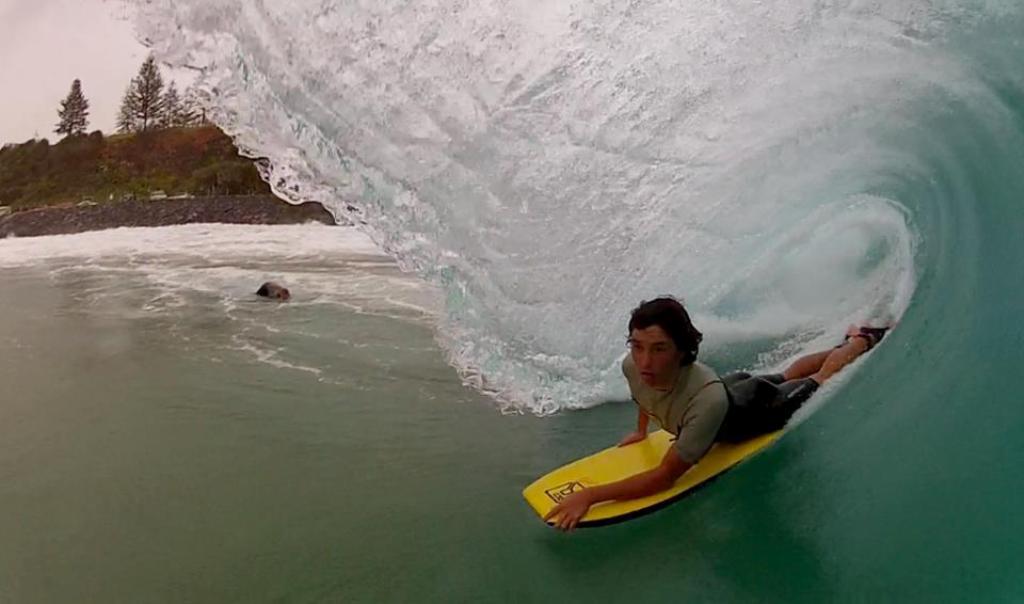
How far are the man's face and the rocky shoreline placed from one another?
126 inches

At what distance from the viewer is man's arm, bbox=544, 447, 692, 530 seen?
60.2 inches

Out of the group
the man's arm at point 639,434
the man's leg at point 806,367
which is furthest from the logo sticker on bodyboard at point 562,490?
the man's leg at point 806,367

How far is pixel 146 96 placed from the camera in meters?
3.96

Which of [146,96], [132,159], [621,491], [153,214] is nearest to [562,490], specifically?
[621,491]

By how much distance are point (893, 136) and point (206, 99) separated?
1.32 metres

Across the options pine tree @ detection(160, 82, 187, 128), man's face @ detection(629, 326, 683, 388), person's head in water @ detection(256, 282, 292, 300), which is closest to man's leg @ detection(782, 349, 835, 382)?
man's face @ detection(629, 326, 683, 388)

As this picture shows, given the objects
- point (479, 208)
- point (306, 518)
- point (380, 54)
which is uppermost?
point (380, 54)

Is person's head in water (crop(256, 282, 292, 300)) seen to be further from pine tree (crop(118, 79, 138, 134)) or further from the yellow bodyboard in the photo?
the yellow bodyboard

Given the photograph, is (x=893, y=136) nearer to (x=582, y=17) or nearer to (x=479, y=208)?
(x=582, y=17)

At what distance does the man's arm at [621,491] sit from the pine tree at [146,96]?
9.68ft

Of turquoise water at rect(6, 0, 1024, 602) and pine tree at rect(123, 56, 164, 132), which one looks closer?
turquoise water at rect(6, 0, 1024, 602)

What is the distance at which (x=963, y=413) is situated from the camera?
150 centimetres

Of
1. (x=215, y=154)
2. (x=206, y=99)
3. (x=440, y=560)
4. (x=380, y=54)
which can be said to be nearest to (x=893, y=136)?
(x=380, y=54)

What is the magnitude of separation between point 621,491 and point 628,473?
0.15 meters
